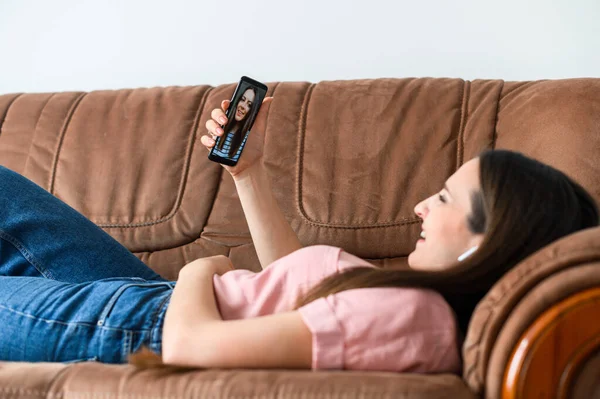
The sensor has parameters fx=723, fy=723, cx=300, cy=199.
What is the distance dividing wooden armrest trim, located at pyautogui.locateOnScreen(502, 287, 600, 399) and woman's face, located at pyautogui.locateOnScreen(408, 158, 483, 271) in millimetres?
202

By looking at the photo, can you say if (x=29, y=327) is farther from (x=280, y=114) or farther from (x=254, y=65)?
(x=254, y=65)

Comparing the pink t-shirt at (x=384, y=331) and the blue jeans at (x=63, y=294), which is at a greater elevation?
the pink t-shirt at (x=384, y=331)

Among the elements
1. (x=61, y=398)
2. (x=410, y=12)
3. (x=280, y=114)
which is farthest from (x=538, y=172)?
(x=410, y=12)

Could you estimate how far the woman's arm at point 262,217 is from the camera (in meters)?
1.35

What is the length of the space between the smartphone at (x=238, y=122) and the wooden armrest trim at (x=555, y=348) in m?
0.68

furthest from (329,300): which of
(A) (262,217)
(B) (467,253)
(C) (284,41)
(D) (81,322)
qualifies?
(C) (284,41)

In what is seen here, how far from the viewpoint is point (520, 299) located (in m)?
0.82

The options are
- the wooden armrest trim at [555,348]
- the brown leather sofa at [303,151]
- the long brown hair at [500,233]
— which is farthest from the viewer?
the brown leather sofa at [303,151]

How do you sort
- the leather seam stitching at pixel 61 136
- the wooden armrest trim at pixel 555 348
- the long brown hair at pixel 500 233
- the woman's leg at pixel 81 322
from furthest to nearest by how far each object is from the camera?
1. the leather seam stitching at pixel 61 136
2. the woman's leg at pixel 81 322
3. the long brown hair at pixel 500 233
4. the wooden armrest trim at pixel 555 348

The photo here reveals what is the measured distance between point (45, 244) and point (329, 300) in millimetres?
670

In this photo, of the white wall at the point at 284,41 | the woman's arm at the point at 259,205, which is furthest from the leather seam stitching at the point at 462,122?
the woman's arm at the point at 259,205

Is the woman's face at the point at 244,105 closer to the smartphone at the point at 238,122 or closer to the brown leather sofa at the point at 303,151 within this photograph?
the smartphone at the point at 238,122

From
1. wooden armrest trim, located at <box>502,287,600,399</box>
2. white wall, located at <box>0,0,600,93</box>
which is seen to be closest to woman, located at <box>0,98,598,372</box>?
wooden armrest trim, located at <box>502,287,600,399</box>

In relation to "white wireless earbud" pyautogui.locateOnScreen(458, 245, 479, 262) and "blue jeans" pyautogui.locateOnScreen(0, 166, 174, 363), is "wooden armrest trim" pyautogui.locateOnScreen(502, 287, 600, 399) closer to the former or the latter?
"white wireless earbud" pyautogui.locateOnScreen(458, 245, 479, 262)
